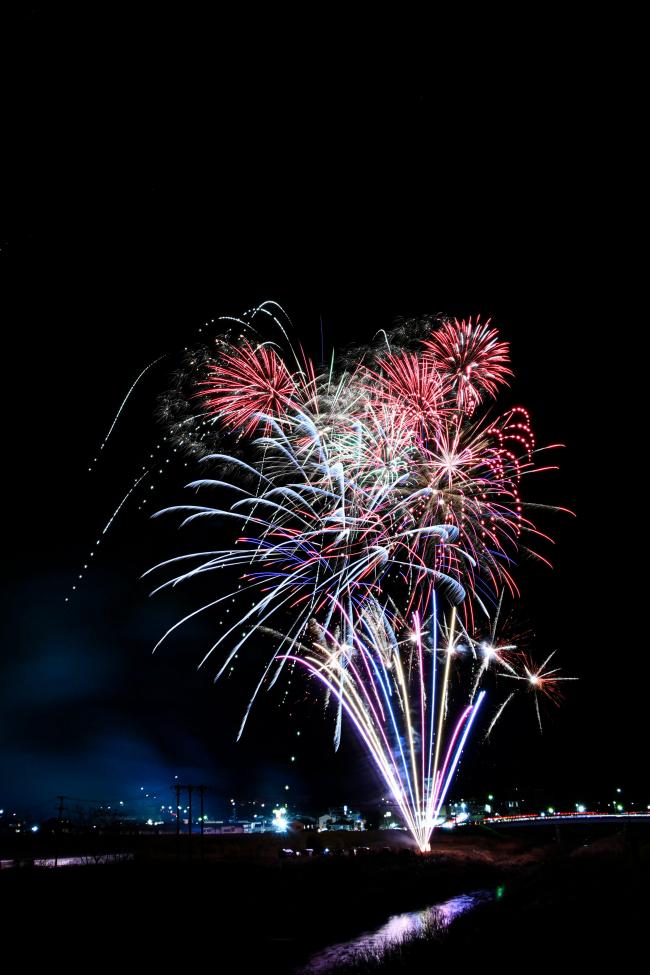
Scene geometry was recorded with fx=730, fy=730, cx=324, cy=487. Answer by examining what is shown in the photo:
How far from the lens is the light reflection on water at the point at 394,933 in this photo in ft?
65.6

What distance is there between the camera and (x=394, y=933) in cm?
2439

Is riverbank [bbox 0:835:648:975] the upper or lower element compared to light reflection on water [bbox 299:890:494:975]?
upper

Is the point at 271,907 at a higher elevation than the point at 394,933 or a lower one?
higher

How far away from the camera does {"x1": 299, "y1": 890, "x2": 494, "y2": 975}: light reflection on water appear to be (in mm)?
19984

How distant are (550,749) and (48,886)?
308 feet

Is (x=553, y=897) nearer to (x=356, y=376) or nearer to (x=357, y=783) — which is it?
(x=356, y=376)

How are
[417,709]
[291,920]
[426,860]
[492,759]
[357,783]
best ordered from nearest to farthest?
[291,920], [426,860], [417,709], [492,759], [357,783]

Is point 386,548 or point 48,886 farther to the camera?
point 386,548

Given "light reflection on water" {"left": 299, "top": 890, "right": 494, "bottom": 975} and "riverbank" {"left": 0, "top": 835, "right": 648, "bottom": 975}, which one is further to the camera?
"light reflection on water" {"left": 299, "top": 890, "right": 494, "bottom": 975}

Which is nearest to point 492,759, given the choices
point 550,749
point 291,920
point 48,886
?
point 550,749

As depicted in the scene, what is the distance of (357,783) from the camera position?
134625 mm

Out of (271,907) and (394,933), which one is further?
(271,907)

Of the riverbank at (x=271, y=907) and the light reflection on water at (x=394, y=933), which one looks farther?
the light reflection on water at (x=394, y=933)

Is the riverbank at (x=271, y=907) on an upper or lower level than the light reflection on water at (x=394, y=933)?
upper
